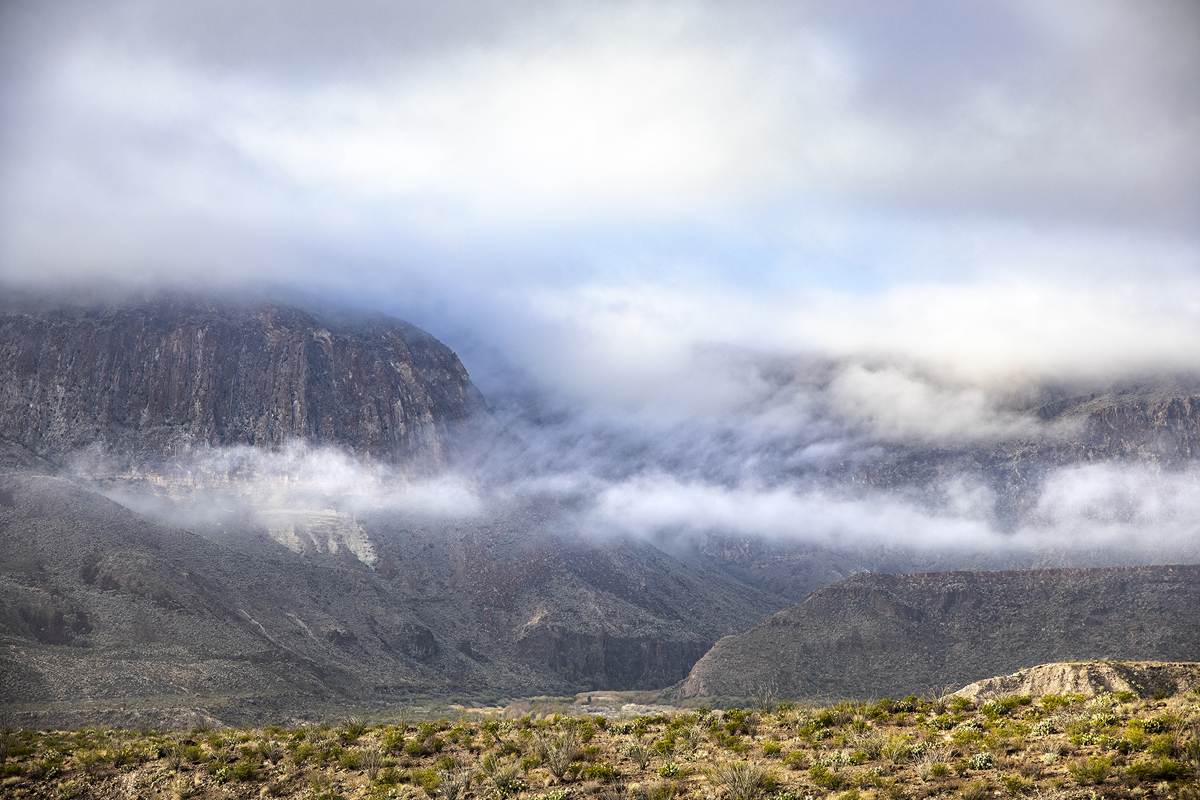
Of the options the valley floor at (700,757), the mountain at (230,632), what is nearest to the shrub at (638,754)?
the valley floor at (700,757)

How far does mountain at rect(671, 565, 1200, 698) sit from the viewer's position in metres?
111

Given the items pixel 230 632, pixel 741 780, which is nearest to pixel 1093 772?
pixel 741 780

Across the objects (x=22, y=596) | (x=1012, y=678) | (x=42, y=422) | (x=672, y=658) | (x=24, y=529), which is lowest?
(x=672, y=658)

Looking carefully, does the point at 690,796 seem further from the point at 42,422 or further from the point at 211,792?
the point at 42,422

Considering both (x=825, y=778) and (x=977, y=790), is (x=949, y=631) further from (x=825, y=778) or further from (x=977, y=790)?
(x=977, y=790)

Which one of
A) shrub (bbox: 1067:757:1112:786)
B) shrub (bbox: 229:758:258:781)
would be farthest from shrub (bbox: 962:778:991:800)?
shrub (bbox: 229:758:258:781)

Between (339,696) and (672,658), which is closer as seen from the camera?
A: (339,696)

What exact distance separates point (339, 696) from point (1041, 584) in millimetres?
109697

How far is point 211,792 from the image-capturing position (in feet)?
103

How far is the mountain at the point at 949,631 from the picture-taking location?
11119cm

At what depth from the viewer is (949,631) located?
12706 centimetres

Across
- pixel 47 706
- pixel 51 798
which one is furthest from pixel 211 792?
pixel 47 706

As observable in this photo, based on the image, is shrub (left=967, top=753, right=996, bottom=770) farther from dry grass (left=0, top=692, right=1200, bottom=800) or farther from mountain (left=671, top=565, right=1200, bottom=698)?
mountain (left=671, top=565, right=1200, bottom=698)

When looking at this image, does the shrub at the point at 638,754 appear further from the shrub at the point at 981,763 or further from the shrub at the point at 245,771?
the shrub at the point at 245,771
